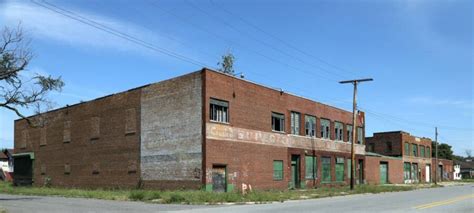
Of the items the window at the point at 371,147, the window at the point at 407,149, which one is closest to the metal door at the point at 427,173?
the window at the point at 407,149

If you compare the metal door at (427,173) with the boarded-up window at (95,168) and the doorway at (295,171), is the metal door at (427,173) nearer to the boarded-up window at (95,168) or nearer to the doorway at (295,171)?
the doorway at (295,171)

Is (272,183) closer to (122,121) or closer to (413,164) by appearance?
(122,121)

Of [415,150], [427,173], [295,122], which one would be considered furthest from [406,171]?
[295,122]

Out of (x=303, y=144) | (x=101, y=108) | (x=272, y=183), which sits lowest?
(x=272, y=183)

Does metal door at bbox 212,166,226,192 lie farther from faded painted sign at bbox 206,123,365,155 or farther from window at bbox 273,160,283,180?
window at bbox 273,160,283,180

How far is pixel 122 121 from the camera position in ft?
143

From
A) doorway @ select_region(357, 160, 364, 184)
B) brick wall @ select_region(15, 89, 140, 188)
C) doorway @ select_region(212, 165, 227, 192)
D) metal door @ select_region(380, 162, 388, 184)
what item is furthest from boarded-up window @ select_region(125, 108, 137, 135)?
metal door @ select_region(380, 162, 388, 184)

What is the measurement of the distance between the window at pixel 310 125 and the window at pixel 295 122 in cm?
134

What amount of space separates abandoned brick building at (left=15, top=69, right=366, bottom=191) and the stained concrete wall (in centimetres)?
7

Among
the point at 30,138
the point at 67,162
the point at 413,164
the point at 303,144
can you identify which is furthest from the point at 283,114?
the point at 413,164

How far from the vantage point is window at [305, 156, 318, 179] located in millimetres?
49656

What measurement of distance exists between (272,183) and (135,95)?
1281cm

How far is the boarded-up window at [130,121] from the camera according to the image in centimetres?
4247

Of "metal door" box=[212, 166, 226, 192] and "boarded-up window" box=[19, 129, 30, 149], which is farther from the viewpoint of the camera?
"boarded-up window" box=[19, 129, 30, 149]
